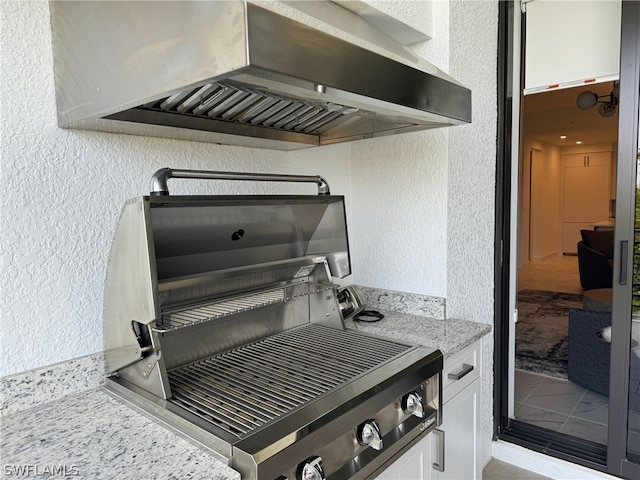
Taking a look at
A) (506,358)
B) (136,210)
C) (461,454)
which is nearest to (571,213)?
(506,358)

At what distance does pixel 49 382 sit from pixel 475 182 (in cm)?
187

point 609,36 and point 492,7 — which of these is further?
point 492,7

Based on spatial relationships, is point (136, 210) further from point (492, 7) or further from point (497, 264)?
point (492, 7)

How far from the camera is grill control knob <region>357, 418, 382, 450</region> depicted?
3.63ft

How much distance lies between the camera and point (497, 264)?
228 centimetres

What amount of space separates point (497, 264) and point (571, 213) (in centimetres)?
811

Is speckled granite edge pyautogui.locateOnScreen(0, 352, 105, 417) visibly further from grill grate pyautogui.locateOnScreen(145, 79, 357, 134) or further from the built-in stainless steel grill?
grill grate pyautogui.locateOnScreen(145, 79, 357, 134)

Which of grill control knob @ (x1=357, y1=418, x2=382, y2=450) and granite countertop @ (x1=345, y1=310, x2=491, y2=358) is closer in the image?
grill control knob @ (x1=357, y1=418, x2=382, y2=450)

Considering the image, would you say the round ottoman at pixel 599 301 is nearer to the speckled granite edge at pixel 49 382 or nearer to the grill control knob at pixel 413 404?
the grill control knob at pixel 413 404

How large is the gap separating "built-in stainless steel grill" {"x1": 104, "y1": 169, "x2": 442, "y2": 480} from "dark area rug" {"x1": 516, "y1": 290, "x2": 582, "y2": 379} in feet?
8.58

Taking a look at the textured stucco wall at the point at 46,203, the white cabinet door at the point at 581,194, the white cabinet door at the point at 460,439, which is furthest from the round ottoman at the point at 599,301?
the white cabinet door at the point at 581,194

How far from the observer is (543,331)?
174 inches

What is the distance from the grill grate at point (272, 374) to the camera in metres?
1.02

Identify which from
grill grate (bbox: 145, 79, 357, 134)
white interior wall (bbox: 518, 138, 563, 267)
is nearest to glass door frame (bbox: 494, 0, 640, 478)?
grill grate (bbox: 145, 79, 357, 134)
